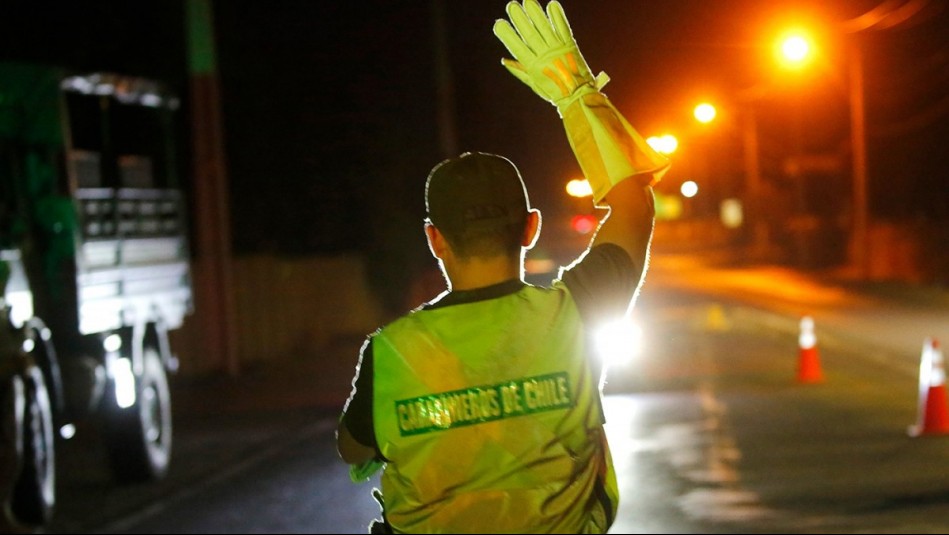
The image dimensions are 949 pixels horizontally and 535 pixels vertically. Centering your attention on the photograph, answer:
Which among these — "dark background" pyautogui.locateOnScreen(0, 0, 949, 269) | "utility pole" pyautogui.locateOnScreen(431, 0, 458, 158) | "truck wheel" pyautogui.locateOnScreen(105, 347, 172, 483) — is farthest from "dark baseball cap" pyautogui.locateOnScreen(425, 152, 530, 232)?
"utility pole" pyautogui.locateOnScreen(431, 0, 458, 158)

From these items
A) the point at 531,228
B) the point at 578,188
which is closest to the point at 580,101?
the point at 531,228

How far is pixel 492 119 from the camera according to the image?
10477mm

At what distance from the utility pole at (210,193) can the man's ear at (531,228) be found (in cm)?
1791

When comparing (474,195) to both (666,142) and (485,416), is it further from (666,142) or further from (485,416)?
(666,142)

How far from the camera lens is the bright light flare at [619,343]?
11.2 feet

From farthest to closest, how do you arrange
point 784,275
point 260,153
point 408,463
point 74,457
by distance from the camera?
point 784,275, point 260,153, point 74,457, point 408,463

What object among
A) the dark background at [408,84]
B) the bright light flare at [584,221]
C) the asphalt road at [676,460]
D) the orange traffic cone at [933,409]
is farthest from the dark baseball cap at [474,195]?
the orange traffic cone at [933,409]

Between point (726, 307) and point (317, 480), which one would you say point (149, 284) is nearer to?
point (317, 480)

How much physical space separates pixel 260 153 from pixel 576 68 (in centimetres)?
2646

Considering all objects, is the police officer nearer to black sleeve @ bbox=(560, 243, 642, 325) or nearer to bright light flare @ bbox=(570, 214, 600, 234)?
black sleeve @ bbox=(560, 243, 642, 325)

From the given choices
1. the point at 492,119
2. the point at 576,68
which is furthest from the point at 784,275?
the point at 576,68

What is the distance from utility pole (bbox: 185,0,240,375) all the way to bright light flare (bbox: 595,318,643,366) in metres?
5.32

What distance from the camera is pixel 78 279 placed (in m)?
11.8

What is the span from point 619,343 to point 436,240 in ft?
50.1
